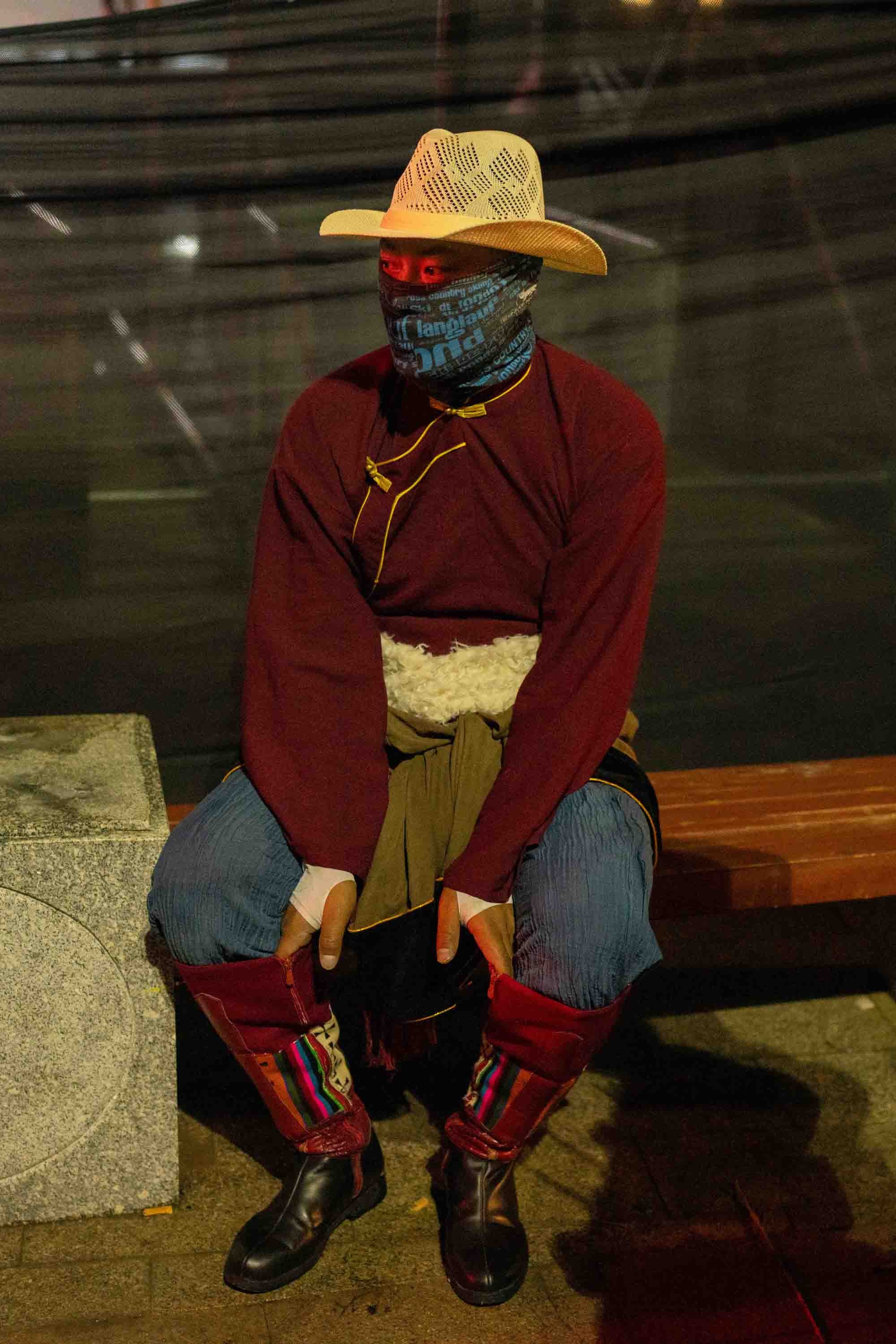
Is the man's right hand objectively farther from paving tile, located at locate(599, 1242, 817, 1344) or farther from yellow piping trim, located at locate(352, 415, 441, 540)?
paving tile, located at locate(599, 1242, 817, 1344)

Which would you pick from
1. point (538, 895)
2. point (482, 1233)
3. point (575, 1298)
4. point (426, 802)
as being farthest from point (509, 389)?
point (575, 1298)

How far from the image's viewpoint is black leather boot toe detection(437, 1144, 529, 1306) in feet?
7.26

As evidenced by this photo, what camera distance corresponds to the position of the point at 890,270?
339cm

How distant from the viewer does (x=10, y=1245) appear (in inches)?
91.0

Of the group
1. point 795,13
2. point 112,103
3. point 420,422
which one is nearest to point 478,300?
point 420,422

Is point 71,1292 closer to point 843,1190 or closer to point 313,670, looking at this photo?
point 313,670

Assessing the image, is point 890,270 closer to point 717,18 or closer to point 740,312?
point 740,312

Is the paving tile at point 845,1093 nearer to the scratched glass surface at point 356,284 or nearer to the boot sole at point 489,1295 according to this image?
the boot sole at point 489,1295

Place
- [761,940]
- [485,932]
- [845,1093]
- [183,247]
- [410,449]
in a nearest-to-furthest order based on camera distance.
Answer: [485,932] < [410,449] < [845,1093] < [183,247] < [761,940]

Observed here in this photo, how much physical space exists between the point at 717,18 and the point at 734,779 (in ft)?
5.76

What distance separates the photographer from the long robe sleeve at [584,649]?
218 centimetres

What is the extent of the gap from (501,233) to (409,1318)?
174 centimetres

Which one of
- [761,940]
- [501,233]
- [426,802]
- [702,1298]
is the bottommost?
[761,940]

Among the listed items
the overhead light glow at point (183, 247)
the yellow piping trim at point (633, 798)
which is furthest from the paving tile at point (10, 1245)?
the overhead light glow at point (183, 247)
